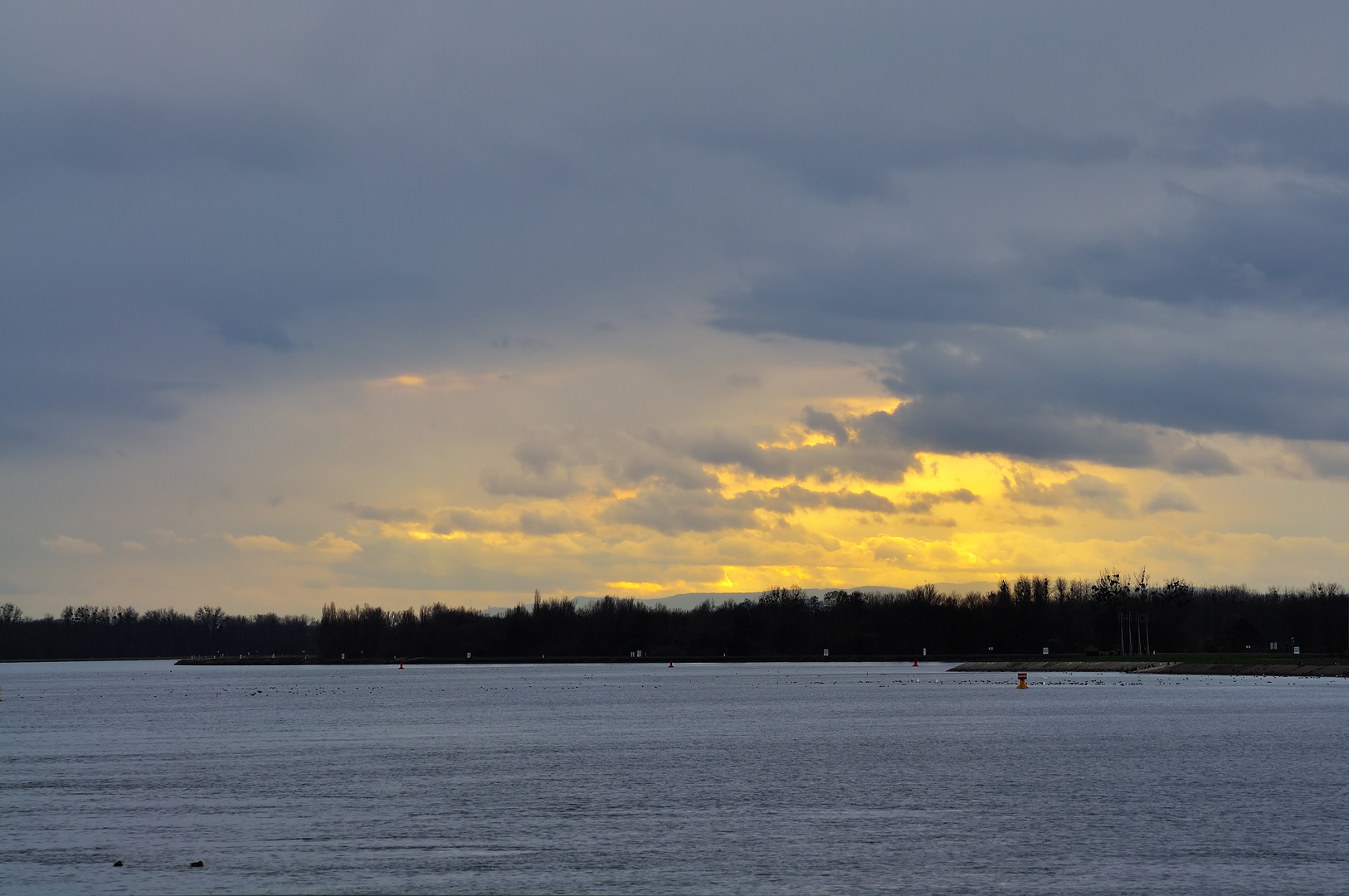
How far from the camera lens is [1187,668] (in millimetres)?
158625

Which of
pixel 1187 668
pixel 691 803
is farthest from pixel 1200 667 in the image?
pixel 691 803

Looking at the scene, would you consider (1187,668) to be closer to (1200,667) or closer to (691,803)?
(1200,667)

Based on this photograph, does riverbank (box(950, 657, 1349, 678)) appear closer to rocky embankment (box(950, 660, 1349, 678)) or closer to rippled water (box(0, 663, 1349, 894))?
rocky embankment (box(950, 660, 1349, 678))

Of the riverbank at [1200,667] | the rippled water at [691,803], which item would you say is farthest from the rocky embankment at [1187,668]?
the rippled water at [691,803]

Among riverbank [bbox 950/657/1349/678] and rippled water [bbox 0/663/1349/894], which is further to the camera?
riverbank [bbox 950/657/1349/678]

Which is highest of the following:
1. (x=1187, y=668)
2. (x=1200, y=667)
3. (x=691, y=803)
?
(x=1200, y=667)

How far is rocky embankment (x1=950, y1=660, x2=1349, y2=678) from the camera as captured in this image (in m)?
141

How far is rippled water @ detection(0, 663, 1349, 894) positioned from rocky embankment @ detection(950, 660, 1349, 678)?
60.9 m

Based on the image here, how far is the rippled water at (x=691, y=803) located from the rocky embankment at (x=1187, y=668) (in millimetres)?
60852

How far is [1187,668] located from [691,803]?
133448 millimetres

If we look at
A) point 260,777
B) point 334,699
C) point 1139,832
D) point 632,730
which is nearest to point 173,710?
point 334,699

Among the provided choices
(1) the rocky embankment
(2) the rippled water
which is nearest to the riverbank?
(1) the rocky embankment

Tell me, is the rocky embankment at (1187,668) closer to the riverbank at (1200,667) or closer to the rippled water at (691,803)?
the riverbank at (1200,667)

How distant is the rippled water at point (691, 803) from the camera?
2781 centimetres
